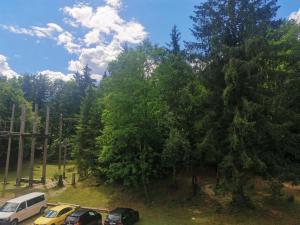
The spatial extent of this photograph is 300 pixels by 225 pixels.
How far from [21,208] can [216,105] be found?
16.9 meters

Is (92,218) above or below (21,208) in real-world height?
below

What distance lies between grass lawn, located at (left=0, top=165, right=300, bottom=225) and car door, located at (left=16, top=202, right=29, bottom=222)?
18.8 feet

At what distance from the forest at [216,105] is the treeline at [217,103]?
81 millimetres

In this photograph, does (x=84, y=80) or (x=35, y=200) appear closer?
(x=35, y=200)

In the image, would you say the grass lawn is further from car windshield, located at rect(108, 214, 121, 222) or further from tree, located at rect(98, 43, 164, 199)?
car windshield, located at rect(108, 214, 121, 222)

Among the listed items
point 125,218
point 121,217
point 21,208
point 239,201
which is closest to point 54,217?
point 21,208

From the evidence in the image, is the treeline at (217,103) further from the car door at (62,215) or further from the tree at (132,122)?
the car door at (62,215)

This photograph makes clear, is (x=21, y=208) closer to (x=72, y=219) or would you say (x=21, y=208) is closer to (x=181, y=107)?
(x=72, y=219)

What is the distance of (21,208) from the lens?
24984mm

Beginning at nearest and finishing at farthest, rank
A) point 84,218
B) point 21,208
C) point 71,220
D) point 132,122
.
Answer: point 71,220
point 84,218
point 21,208
point 132,122

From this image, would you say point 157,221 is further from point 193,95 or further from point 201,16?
point 201,16

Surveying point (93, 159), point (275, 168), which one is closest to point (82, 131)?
point (93, 159)

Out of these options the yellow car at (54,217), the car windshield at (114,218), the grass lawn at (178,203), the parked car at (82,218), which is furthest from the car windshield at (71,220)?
the grass lawn at (178,203)

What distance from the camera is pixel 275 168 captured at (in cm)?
2400
